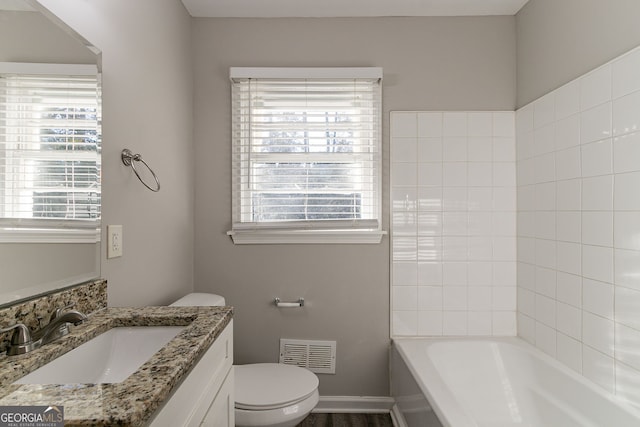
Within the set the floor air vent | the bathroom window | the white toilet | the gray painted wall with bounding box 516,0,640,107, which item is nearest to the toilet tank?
the white toilet

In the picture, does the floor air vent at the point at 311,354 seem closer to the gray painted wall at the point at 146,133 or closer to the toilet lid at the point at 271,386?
the toilet lid at the point at 271,386

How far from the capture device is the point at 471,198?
7.43 ft

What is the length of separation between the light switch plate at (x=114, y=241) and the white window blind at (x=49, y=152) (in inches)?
2.9

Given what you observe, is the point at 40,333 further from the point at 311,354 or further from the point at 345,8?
the point at 345,8

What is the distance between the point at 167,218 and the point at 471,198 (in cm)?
177

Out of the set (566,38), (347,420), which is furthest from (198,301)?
(566,38)

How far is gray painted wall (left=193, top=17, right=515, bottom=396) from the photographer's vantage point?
2.26 m

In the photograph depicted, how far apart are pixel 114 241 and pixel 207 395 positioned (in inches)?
28.0

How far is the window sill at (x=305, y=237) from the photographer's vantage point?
7.31ft

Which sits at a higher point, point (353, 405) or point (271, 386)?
point (271, 386)

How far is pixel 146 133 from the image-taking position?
1.66m

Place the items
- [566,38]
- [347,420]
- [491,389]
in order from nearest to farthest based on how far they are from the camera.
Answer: [566,38] < [491,389] < [347,420]

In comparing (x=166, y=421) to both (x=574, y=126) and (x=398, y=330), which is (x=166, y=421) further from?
(x=574, y=126)

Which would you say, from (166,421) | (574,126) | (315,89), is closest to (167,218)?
(315,89)
